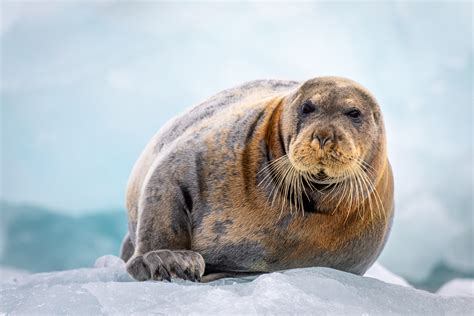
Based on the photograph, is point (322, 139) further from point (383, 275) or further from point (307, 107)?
point (383, 275)

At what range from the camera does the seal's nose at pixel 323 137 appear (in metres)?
4.87

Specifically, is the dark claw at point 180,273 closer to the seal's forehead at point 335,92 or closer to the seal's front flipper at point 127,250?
the seal's forehead at point 335,92

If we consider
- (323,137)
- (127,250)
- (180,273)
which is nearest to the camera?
(323,137)

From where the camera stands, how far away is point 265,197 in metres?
5.48

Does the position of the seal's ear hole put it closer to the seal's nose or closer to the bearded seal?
the bearded seal

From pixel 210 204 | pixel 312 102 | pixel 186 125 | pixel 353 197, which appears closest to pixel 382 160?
pixel 353 197

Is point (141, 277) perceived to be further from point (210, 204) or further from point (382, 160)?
point (382, 160)

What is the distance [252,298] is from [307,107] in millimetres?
1336

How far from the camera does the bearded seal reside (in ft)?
17.1

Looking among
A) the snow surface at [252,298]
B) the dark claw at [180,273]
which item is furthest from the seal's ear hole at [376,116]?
the dark claw at [180,273]

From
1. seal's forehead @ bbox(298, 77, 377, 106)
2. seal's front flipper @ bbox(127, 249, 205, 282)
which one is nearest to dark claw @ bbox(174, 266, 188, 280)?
seal's front flipper @ bbox(127, 249, 205, 282)

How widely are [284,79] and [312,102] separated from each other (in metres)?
1.48

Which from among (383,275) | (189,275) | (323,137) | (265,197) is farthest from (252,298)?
(383,275)

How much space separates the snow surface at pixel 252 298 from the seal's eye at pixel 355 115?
87cm
